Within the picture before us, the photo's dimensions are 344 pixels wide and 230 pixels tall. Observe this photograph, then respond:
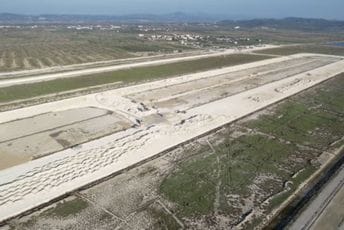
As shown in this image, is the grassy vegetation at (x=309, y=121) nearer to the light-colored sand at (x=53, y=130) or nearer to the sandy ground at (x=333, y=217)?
the sandy ground at (x=333, y=217)

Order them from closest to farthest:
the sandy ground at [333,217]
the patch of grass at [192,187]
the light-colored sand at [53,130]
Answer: the sandy ground at [333,217] < the patch of grass at [192,187] < the light-colored sand at [53,130]

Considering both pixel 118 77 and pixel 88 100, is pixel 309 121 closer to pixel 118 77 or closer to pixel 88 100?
pixel 88 100

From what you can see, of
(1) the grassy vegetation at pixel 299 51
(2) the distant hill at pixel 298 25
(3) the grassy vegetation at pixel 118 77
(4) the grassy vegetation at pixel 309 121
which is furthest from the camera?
(2) the distant hill at pixel 298 25

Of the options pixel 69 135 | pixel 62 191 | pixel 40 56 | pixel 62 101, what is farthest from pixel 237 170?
pixel 40 56

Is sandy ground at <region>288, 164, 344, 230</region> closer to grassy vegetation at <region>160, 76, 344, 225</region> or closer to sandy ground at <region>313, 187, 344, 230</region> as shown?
sandy ground at <region>313, 187, 344, 230</region>

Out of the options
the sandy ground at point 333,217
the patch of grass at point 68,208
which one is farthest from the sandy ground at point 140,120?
the sandy ground at point 333,217

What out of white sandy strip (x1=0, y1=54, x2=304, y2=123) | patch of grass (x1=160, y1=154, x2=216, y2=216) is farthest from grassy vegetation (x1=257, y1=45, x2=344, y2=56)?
patch of grass (x1=160, y1=154, x2=216, y2=216)

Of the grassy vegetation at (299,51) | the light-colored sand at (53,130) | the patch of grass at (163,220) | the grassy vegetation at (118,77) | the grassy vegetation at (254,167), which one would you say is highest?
the patch of grass at (163,220)
